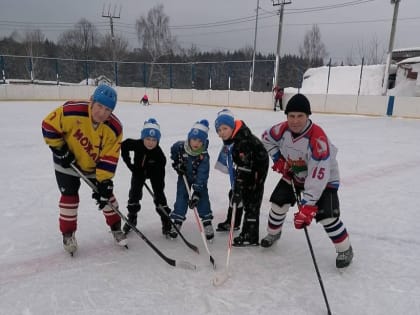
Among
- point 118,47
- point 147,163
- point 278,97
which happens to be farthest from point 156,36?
point 147,163

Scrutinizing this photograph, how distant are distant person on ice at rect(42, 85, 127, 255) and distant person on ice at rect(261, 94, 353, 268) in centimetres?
108

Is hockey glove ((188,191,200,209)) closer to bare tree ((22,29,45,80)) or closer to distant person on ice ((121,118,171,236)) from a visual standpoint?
distant person on ice ((121,118,171,236))

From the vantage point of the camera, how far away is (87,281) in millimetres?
2150

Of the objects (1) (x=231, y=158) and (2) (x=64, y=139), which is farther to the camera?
(1) (x=231, y=158)

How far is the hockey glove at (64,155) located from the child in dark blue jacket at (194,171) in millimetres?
756

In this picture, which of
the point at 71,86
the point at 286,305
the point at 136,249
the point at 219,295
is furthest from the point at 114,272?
the point at 71,86

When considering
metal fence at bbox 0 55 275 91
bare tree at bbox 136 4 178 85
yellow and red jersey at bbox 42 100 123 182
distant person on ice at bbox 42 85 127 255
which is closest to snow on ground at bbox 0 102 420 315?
distant person on ice at bbox 42 85 127 255

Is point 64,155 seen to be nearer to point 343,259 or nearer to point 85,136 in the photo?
point 85,136

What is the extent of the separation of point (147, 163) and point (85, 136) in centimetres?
56

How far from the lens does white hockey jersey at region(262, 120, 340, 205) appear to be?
2115 mm

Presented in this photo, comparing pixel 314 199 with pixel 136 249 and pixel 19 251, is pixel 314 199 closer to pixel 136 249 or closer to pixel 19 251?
pixel 136 249

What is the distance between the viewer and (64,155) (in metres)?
2.22

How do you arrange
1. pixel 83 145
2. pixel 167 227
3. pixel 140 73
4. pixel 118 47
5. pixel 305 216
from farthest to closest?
pixel 118 47
pixel 140 73
pixel 167 227
pixel 83 145
pixel 305 216

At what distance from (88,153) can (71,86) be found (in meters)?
17.8
